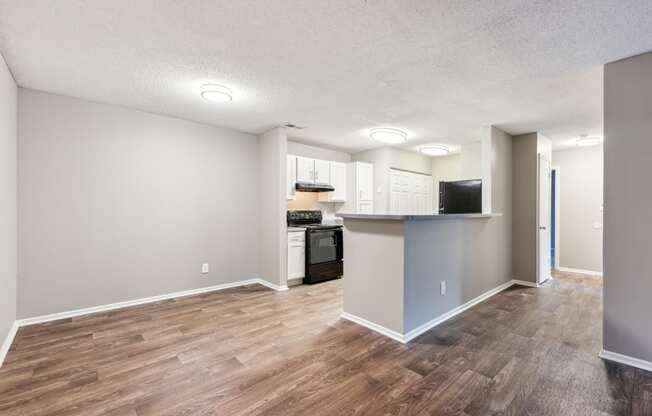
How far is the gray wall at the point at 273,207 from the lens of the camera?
4324 millimetres

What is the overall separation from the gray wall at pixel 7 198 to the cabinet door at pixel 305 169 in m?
3.38

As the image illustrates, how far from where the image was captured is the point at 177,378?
207 cm

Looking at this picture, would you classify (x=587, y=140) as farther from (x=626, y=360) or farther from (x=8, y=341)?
(x=8, y=341)

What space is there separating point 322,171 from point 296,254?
5.54 feet

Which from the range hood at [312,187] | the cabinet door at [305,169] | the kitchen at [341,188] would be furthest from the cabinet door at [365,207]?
the cabinet door at [305,169]

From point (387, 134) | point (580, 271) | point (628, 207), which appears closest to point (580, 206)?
point (580, 271)

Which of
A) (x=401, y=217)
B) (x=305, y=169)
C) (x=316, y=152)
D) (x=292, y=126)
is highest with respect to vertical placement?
(x=292, y=126)

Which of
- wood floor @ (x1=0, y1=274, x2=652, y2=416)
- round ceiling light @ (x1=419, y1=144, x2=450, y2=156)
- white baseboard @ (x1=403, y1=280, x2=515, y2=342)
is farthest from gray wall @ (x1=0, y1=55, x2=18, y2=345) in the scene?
round ceiling light @ (x1=419, y1=144, x2=450, y2=156)

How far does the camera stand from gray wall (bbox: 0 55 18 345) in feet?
7.80

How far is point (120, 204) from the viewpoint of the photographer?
3.53 meters

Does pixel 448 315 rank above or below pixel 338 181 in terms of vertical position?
below

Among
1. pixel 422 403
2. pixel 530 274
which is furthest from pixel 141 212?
pixel 530 274

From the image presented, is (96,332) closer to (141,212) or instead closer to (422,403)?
(141,212)

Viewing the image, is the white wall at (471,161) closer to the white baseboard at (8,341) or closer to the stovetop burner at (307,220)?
the stovetop burner at (307,220)
